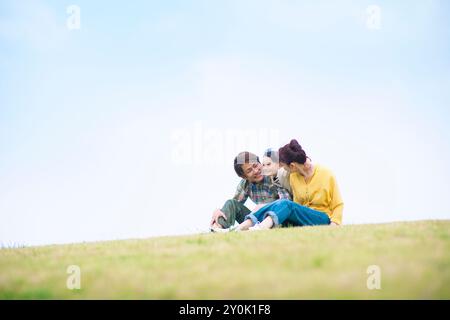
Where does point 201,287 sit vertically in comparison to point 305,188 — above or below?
below

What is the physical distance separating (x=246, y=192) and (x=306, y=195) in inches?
63.5

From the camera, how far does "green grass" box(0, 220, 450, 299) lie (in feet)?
11.9

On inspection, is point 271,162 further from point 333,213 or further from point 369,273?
point 369,273

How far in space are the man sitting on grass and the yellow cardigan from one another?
50cm

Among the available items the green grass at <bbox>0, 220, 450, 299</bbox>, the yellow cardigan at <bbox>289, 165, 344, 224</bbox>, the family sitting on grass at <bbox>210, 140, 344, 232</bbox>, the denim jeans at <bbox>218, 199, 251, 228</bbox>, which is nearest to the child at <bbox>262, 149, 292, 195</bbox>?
the family sitting on grass at <bbox>210, 140, 344, 232</bbox>

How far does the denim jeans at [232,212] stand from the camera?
10.6 metres

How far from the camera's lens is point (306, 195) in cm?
1012

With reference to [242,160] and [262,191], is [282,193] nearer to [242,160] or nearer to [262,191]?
[262,191]

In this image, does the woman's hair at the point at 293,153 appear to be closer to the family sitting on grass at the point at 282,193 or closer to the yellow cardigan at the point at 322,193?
the family sitting on grass at the point at 282,193

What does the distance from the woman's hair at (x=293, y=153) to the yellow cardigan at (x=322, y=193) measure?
597mm

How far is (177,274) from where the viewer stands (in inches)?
173
